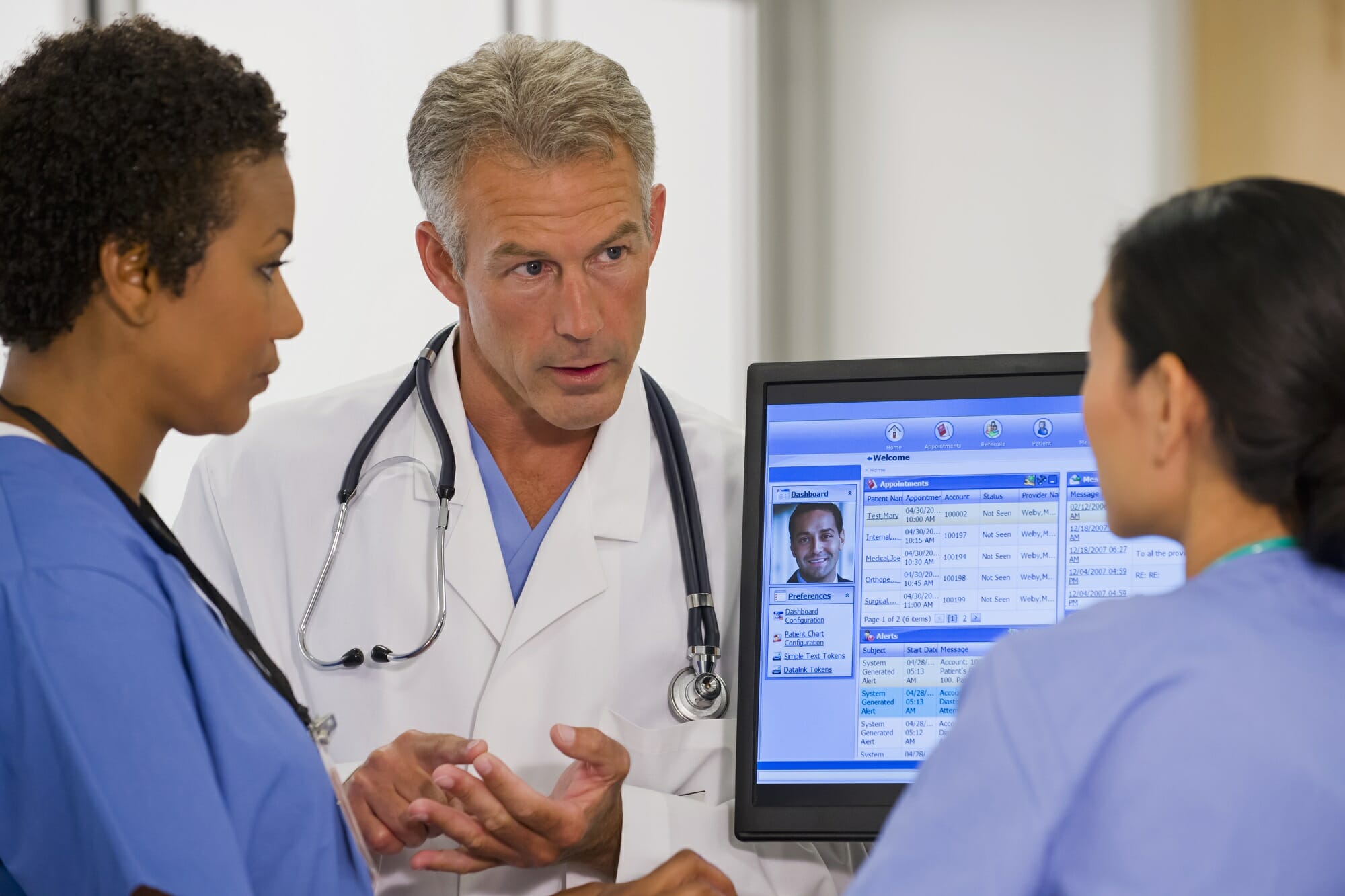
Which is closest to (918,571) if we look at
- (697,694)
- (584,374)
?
(697,694)

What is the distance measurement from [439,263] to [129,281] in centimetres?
65

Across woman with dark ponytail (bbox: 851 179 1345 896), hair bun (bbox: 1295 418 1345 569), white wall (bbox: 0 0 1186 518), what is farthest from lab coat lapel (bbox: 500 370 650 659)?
white wall (bbox: 0 0 1186 518)

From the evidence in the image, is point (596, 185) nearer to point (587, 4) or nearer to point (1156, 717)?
point (1156, 717)

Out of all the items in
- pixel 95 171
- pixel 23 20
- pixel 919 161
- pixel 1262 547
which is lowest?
pixel 1262 547

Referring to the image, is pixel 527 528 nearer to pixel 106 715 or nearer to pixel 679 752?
pixel 679 752

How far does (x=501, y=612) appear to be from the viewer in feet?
4.40

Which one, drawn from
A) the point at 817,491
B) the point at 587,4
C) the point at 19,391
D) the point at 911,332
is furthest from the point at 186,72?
the point at 911,332

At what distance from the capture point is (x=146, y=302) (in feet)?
2.81

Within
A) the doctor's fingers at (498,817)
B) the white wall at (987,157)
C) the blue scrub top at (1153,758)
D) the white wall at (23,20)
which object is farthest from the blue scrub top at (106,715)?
the white wall at (987,157)

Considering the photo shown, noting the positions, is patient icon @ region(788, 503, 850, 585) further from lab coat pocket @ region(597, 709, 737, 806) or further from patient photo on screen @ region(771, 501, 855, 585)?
lab coat pocket @ region(597, 709, 737, 806)

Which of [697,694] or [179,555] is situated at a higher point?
[179,555]

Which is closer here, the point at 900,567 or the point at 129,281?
the point at 129,281

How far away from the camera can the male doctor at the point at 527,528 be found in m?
1.31

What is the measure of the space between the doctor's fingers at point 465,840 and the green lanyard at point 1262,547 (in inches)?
26.9
